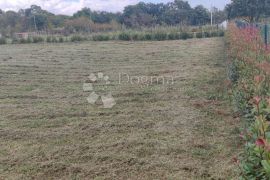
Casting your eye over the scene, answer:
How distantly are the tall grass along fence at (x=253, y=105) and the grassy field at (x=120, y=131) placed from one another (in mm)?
317

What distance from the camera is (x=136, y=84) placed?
6.56 metres

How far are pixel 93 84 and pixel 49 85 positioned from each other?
83 centimetres

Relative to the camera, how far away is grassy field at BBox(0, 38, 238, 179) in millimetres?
2949

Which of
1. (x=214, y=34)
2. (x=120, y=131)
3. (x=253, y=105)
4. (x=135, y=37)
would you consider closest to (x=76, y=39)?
(x=135, y=37)

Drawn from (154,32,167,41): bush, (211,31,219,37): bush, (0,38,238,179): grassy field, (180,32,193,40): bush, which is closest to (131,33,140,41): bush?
(154,32,167,41): bush

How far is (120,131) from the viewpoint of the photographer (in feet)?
12.8

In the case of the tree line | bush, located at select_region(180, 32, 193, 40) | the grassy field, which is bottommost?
the grassy field

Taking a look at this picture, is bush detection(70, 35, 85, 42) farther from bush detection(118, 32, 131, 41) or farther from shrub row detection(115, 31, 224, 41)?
shrub row detection(115, 31, 224, 41)

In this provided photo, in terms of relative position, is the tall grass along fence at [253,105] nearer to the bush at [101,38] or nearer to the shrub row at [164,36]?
the shrub row at [164,36]

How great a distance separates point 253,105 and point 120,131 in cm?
160

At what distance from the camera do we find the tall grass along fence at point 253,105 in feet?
5.76

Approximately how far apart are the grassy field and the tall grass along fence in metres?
0.32

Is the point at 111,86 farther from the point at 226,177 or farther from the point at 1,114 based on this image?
the point at 226,177

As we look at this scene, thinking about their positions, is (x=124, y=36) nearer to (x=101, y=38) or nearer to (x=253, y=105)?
(x=101, y=38)
